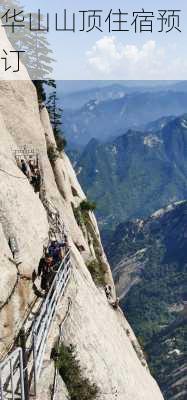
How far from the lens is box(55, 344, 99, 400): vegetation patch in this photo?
84.0 ft

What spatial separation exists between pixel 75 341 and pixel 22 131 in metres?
25.5

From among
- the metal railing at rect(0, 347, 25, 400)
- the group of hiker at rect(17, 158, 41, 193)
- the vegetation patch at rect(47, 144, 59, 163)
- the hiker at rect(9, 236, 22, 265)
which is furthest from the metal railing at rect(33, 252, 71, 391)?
the vegetation patch at rect(47, 144, 59, 163)

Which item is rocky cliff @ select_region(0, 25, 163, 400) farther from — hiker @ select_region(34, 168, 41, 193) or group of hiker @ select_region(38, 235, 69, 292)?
hiker @ select_region(34, 168, 41, 193)

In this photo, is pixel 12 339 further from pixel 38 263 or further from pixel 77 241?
pixel 77 241

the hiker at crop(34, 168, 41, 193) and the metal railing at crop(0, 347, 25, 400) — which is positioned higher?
the hiker at crop(34, 168, 41, 193)

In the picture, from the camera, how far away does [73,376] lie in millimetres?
25953

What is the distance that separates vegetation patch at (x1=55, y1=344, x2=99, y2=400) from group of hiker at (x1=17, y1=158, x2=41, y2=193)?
604 inches

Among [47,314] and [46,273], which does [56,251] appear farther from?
[47,314]

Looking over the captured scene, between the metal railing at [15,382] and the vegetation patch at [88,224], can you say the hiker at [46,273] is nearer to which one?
the metal railing at [15,382]

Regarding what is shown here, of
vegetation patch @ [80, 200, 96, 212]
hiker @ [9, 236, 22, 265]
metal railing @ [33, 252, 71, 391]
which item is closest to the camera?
metal railing @ [33, 252, 71, 391]

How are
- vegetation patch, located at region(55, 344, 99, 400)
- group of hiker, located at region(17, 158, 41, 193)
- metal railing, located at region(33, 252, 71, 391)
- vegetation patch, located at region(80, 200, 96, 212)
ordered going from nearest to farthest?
metal railing, located at region(33, 252, 71, 391), vegetation patch, located at region(55, 344, 99, 400), group of hiker, located at region(17, 158, 41, 193), vegetation patch, located at region(80, 200, 96, 212)

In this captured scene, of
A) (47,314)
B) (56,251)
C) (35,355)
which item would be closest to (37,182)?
(56,251)

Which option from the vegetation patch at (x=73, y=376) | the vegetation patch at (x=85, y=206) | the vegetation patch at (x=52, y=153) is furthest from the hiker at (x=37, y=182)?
the vegetation patch at (x=85, y=206)

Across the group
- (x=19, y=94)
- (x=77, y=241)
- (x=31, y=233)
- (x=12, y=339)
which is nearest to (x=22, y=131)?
(x=19, y=94)
